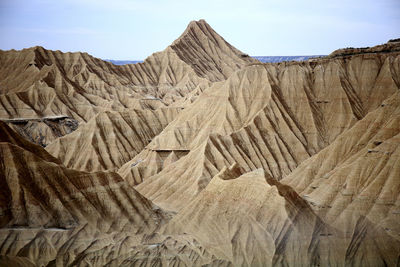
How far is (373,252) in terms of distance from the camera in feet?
218

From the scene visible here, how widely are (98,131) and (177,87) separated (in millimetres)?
70534

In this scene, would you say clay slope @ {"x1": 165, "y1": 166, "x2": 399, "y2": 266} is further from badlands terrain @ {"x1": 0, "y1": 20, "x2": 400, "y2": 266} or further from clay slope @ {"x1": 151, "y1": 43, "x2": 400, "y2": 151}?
clay slope @ {"x1": 151, "y1": 43, "x2": 400, "y2": 151}

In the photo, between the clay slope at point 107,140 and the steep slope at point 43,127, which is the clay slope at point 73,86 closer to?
the steep slope at point 43,127

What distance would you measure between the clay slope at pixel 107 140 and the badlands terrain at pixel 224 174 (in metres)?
0.28

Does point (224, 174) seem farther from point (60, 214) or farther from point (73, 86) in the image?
point (73, 86)

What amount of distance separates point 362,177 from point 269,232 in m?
16.1

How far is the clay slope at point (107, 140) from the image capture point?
399 feet

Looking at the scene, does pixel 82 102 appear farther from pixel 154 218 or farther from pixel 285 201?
pixel 285 201

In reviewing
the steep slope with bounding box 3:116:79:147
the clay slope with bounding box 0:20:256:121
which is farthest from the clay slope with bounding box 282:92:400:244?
the clay slope with bounding box 0:20:256:121

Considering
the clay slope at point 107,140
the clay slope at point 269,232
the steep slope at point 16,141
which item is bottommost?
the clay slope at point 107,140

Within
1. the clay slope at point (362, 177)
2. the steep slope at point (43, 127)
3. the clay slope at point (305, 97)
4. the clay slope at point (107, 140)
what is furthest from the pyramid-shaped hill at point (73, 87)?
the clay slope at point (362, 177)

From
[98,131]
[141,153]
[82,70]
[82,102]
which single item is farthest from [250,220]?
[82,70]

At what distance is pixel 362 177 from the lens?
77.0 meters

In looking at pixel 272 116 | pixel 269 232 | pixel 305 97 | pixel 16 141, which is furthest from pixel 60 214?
pixel 305 97
